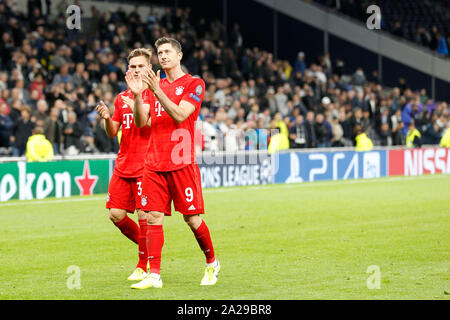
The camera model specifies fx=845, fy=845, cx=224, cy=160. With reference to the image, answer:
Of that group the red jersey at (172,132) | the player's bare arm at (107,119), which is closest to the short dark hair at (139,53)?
the player's bare arm at (107,119)

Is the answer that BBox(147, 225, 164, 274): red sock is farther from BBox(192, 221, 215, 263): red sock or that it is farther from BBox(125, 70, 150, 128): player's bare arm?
BBox(125, 70, 150, 128): player's bare arm


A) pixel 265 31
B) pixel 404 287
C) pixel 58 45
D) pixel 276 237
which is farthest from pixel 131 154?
pixel 265 31

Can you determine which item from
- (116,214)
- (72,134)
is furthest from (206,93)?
(116,214)

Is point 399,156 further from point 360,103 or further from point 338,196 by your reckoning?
point 338,196

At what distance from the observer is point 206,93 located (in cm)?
2394

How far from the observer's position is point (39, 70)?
2094cm

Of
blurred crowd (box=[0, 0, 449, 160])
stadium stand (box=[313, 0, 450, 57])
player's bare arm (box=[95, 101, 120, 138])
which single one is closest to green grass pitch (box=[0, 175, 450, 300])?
player's bare arm (box=[95, 101, 120, 138])

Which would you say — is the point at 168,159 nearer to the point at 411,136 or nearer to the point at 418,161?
the point at 418,161

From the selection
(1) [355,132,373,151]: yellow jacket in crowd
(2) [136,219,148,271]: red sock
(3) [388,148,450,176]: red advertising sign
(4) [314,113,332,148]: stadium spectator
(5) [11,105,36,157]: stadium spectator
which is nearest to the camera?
(2) [136,219,148,271]: red sock

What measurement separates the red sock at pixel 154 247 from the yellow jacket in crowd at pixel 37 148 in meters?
10.8

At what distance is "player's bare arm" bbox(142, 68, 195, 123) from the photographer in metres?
7.22

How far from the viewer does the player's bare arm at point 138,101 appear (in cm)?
740

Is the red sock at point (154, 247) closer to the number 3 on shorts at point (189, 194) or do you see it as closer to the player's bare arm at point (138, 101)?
the number 3 on shorts at point (189, 194)

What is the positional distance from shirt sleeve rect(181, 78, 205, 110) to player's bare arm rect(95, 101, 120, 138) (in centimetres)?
103
